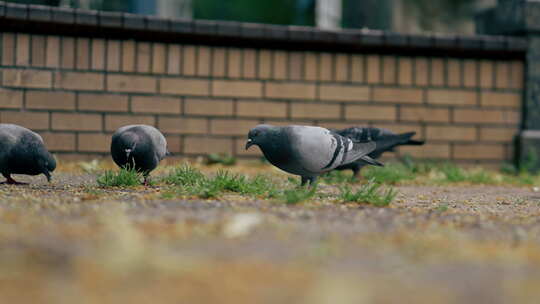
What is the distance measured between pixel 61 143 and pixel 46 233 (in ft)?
11.4

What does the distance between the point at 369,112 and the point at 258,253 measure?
4214 mm

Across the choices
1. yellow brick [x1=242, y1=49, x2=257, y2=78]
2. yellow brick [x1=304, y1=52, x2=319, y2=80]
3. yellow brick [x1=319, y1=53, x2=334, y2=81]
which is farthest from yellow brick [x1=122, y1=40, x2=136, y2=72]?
yellow brick [x1=319, y1=53, x2=334, y2=81]

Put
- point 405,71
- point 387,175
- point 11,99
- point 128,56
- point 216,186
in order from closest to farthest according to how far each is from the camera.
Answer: point 216,186
point 387,175
point 11,99
point 128,56
point 405,71

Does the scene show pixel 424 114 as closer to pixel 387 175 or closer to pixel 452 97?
pixel 452 97

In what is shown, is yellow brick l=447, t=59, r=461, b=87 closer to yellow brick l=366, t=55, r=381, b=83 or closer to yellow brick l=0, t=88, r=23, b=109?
yellow brick l=366, t=55, r=381, b=83

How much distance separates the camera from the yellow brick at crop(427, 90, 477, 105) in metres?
6.22

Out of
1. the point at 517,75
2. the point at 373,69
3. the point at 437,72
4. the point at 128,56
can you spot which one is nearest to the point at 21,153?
the point at 128,56

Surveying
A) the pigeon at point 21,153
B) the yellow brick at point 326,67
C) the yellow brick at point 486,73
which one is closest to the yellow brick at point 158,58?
the yellow brick at point 326,67

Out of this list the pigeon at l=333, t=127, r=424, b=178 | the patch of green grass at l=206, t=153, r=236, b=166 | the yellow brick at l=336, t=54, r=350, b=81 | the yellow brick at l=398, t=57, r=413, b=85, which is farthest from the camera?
the yellow brick at l=398, t=57, r=413, b=85

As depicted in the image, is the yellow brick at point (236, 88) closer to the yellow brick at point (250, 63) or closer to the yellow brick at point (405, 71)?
the yellow brick at point (250, 63)

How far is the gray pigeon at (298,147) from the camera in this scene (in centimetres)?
357

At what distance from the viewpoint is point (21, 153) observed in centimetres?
383

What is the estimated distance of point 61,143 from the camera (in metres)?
5.50

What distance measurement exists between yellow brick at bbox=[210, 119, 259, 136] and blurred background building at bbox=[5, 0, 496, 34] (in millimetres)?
2489
